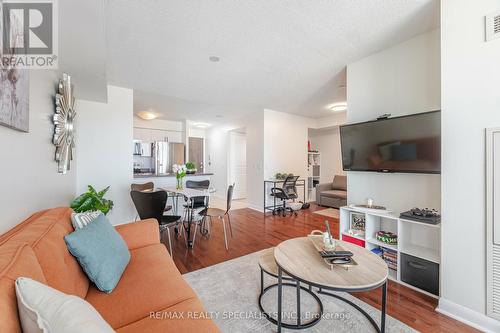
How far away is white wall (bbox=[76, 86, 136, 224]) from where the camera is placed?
132 inches

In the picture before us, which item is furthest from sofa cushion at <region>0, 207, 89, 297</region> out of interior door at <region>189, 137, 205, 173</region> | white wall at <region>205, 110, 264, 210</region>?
interior door at <region>189, 137, 205, 173</region>

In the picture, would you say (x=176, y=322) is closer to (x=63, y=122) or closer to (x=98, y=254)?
(x=98, y=254)

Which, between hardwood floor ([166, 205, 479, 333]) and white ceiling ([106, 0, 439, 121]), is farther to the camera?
white ceiling ([106, 0, 439, 121])

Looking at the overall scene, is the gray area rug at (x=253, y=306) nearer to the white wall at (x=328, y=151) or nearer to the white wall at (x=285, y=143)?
the white wall at (x=285, y=143)

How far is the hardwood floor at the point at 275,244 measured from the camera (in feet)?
5.37

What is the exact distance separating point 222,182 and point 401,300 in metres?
5.83

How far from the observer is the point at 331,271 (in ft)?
4.40

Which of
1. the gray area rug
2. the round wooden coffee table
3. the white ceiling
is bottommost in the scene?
the gray area rug

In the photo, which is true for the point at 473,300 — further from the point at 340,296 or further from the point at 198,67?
the point at 198,67

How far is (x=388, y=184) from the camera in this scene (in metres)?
2.51

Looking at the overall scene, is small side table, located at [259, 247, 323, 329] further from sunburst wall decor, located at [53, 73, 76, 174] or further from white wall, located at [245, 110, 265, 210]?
white wall, located at [245, 110, 265, 210]

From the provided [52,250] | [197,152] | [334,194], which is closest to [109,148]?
[52,250]

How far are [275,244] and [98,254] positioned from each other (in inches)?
92.3

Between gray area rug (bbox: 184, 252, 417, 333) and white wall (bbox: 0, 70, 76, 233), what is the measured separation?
4.76 ft
